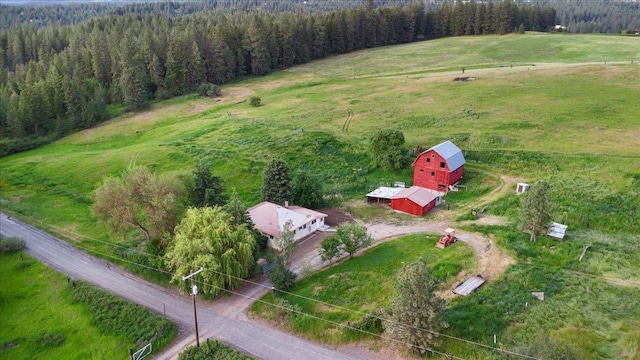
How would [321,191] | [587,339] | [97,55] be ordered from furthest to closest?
[97,55]
[321,191]
[587,339]

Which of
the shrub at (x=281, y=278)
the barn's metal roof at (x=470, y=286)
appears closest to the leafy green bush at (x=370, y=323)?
the barn's metal roof at (x=470, y=286)

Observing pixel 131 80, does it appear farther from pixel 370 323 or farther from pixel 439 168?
pixel 370 323

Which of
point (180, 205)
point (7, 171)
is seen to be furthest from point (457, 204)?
point (7, 171)

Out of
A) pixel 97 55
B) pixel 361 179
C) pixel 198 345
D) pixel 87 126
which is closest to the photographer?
pixel 198 345

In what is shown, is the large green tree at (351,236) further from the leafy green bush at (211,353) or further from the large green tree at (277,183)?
the leafy green bush at (211,353)

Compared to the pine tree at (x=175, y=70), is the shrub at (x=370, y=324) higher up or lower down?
lower down

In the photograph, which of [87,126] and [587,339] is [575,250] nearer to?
[587,339]
